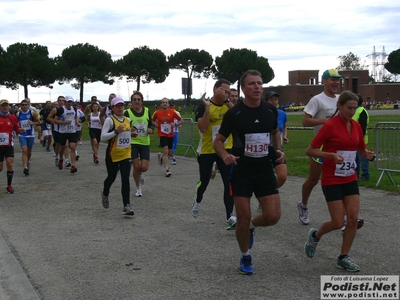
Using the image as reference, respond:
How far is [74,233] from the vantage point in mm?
8258

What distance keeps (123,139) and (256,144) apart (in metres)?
4.17

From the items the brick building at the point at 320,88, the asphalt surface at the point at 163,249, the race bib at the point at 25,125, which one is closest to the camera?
the asphalt surface at the point at 163,249

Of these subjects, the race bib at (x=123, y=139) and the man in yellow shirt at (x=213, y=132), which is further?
the race bib at (x=123, y=139)

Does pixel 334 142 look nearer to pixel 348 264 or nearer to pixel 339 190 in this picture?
pixel 339 190

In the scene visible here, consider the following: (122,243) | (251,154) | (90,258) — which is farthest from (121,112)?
(251,154)

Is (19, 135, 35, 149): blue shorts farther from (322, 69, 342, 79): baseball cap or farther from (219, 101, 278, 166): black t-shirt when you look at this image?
(219, 101, 278, 166): black t-shirt

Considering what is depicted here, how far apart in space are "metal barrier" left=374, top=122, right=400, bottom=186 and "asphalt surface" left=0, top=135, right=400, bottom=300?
2.47 ft

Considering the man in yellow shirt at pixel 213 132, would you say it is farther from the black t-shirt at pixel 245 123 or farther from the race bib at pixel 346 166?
the race bib at pixel 346 166

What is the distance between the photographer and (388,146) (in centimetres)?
1159

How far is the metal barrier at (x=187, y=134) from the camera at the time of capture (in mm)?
20906

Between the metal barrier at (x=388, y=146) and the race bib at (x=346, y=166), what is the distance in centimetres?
552

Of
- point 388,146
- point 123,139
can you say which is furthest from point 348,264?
point 388,146

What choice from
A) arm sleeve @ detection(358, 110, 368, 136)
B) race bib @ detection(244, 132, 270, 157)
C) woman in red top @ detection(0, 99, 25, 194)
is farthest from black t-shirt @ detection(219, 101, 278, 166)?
woman in red top @ detection(0, 99, 25, 194)

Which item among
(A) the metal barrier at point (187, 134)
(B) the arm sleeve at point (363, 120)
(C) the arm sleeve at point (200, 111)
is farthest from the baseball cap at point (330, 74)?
(A) the metal barrier at point (187, 134)
